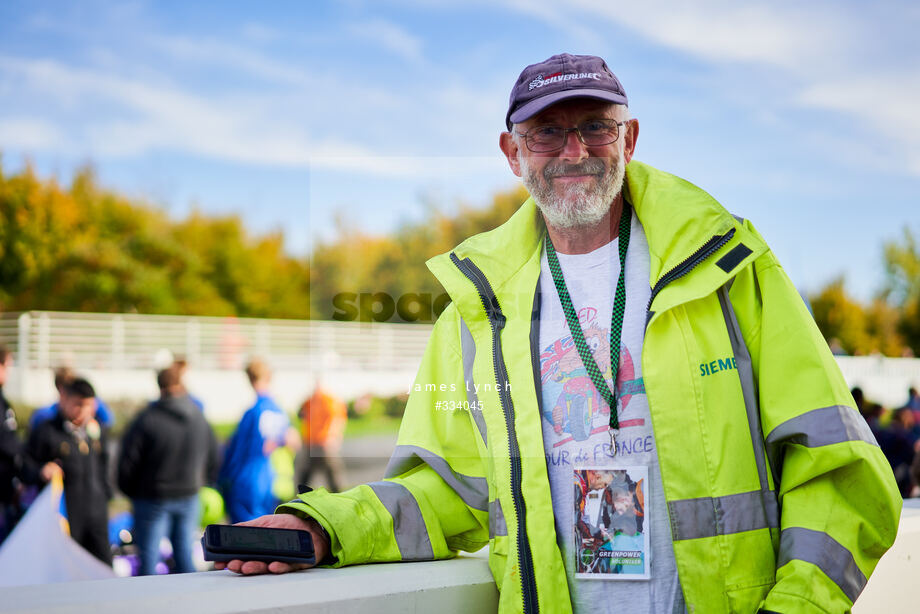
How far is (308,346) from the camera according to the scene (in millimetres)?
28297

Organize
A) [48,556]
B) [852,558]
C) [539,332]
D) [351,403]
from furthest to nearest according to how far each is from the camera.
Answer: [351,403]
[48,556]
[539,332]
[852,558]

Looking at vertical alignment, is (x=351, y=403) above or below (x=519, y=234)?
below

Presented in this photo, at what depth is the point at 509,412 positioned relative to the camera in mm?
2184

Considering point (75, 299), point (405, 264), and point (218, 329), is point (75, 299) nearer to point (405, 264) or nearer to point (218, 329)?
point (218, 329)

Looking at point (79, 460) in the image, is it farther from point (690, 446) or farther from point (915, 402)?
point (915, 402)

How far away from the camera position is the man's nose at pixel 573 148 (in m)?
2.41

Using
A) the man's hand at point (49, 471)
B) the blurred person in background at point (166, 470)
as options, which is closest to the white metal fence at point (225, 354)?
the blurred person in background at point (166, 470)

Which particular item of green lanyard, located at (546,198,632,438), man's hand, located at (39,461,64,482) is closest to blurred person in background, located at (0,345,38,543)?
man's hand, located at (39,461,64,482)

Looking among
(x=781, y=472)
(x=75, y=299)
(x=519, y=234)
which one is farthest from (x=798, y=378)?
(x=75, y=299)

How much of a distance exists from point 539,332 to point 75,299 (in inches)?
1241

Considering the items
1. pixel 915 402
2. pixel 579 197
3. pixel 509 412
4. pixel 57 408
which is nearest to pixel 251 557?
pixel 509 412

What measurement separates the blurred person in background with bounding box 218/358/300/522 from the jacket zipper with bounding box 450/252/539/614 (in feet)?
16.1

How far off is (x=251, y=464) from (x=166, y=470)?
27.0 inches

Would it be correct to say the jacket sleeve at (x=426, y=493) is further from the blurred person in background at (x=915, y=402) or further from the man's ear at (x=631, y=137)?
the blurred person in background at (x=915, y=402)
